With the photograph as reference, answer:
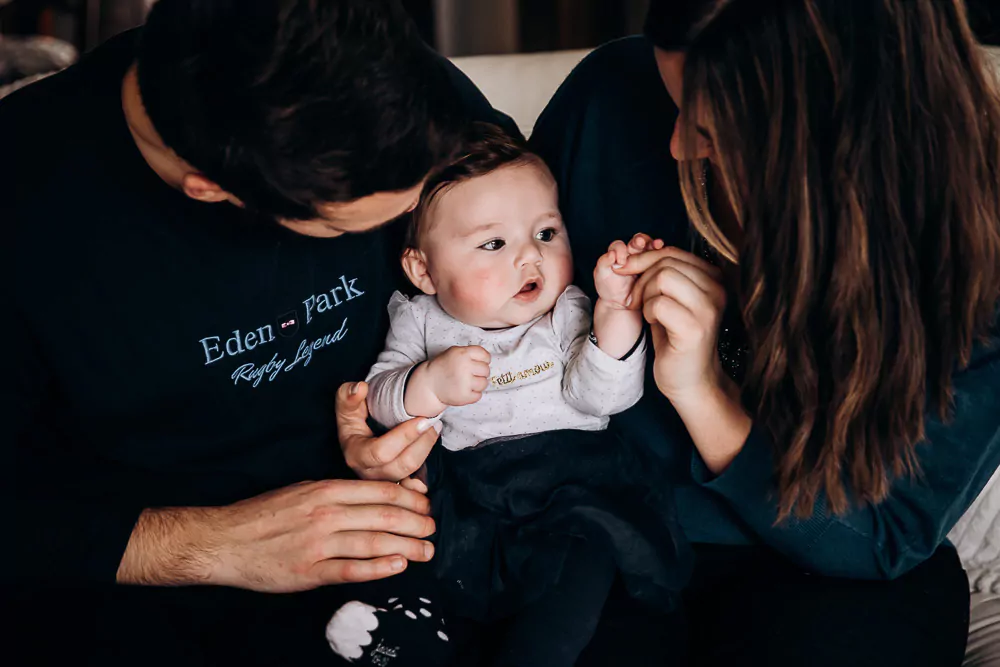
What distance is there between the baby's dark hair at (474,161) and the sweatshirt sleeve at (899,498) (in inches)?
20.1

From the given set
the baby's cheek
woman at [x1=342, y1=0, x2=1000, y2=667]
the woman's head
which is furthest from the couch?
the baby's cheek

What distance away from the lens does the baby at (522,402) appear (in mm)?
1155

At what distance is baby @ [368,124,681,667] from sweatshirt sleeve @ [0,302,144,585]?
0.39 meters

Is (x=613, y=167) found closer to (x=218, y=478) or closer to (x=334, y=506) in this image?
(x=334, y=506)

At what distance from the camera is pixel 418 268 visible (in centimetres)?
133

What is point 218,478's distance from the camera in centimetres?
131

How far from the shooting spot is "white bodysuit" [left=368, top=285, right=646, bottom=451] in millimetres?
1212

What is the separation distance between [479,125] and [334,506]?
607 mm

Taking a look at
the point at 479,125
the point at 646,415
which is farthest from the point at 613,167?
the point at 646,415

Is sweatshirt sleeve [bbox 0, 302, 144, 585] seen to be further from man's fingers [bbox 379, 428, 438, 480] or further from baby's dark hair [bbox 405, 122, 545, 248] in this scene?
baby's dark hair [bbox 405, 122, 545, 248]

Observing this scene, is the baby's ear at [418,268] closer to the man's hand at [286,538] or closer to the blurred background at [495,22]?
the man's hand at [286,538]

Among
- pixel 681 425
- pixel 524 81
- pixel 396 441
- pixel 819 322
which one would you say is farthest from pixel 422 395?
pixel 524 81

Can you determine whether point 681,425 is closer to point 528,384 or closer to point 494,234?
point 528,384

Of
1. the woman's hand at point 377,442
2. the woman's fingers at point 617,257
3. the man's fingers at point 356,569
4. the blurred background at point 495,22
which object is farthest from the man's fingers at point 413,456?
the blurred background at point 495,22
